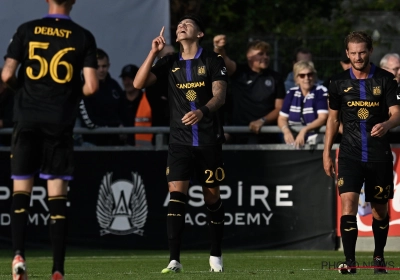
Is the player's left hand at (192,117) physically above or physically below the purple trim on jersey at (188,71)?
below

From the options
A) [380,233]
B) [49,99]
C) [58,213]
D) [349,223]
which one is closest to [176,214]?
[349,223]

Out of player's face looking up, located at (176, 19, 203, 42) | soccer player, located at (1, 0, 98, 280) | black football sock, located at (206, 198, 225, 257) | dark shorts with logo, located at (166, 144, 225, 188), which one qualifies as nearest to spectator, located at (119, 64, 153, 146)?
black football sock, located at (206, 198, 225, 257)

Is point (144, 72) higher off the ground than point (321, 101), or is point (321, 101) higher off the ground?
point (144, 72)

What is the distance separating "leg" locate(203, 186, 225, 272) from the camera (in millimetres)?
10828

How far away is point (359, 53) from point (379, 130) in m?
0.73

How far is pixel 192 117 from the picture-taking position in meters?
10.0

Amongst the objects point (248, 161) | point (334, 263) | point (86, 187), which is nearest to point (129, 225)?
point (86, 187)

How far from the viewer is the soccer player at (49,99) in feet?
27.3

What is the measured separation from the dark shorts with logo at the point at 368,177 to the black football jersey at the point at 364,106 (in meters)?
0.06

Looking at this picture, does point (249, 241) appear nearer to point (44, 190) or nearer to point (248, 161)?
point (248, 161)

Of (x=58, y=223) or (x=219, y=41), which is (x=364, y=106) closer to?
(x=58, y=223)

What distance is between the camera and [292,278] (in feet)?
30.9

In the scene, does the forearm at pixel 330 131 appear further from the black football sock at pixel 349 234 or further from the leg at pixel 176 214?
the leg at pixel 176 214

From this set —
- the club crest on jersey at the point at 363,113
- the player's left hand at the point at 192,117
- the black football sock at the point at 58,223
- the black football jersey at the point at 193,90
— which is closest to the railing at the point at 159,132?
the black football jersey at the point at 193,90
